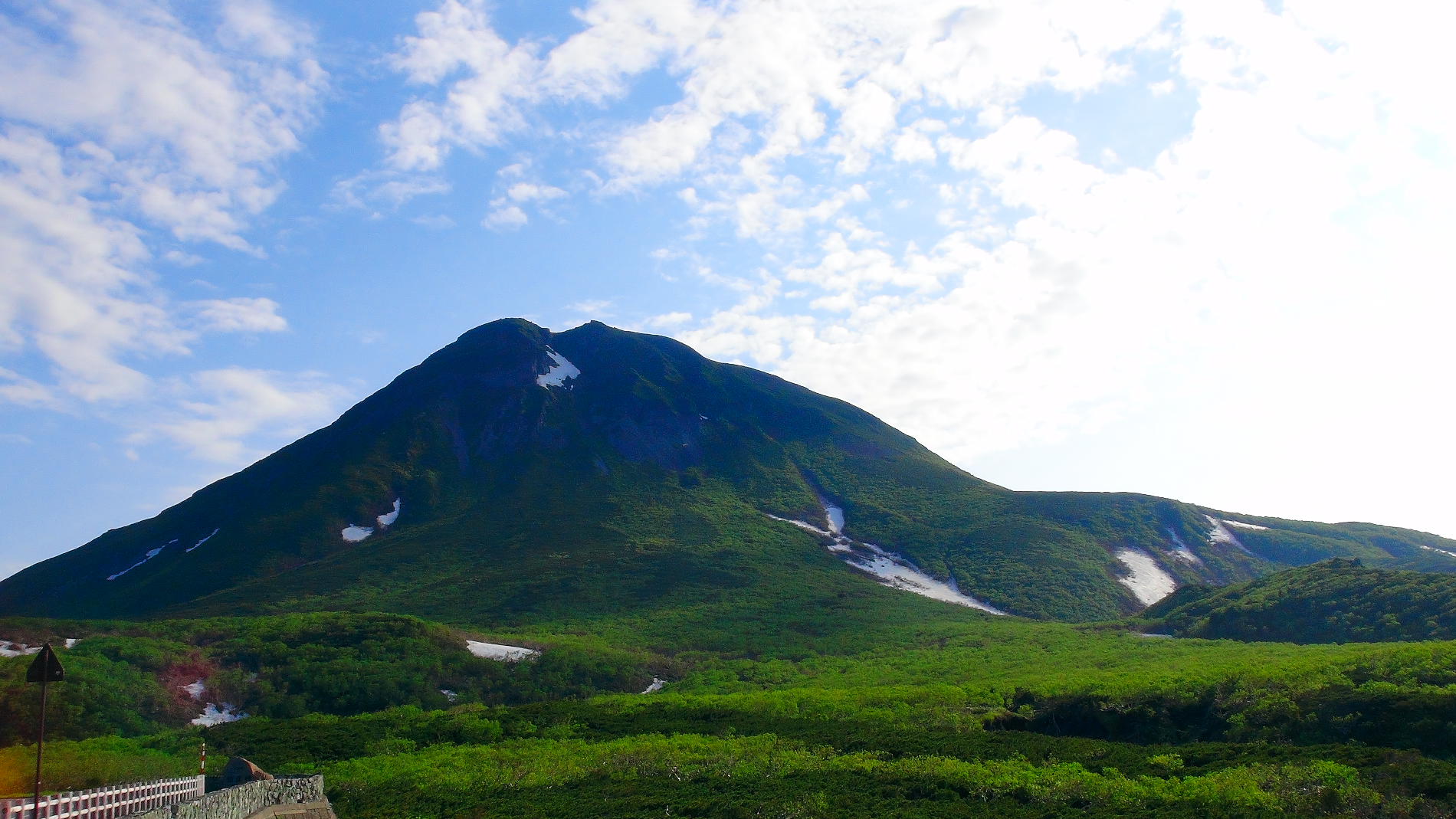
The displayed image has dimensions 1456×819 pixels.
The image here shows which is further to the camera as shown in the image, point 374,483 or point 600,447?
point 600,447

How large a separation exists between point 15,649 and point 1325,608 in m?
76.5

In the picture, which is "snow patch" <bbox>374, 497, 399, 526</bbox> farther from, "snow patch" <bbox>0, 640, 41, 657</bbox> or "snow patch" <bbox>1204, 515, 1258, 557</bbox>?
"snow patch" <bbox>1204, 515, 1258, 557</bbox>

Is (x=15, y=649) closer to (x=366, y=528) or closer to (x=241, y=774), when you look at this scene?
(x=241, y=774)

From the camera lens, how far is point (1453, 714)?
2678 centimetres

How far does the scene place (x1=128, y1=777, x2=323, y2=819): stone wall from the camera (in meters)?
18.0

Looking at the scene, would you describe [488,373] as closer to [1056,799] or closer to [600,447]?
[600,447]

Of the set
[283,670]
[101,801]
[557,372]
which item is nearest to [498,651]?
[283,670]

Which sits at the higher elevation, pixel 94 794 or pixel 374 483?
pixel 374 483

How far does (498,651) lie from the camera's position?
58125mm

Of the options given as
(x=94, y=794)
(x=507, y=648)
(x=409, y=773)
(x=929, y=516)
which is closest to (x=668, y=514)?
(x=929, y=516)

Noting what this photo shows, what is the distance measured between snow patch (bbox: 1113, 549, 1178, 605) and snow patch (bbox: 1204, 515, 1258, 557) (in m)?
15.2

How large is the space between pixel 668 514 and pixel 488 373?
155 feet

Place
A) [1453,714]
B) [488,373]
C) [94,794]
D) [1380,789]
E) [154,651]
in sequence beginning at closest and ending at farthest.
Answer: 1. [94,794]
2. [1380,789]
3. [1453,714]
4. [154,651]
5. [488,373]

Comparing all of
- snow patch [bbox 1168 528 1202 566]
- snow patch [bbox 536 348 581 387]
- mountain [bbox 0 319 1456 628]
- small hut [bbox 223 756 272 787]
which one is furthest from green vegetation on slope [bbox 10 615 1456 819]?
snow patch [bbox 536 348 581 387]
